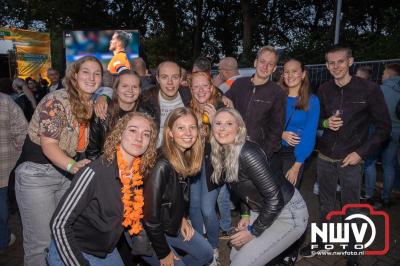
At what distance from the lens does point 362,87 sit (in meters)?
3.18

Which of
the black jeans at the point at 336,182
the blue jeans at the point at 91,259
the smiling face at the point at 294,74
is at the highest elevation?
the smiling face at the point at 294,74

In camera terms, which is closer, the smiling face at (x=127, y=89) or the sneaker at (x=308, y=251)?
the smiling face at (x=127, y=89)

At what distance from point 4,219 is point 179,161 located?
258cm

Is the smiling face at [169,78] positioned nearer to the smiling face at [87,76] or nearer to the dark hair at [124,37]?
the smiling face at [87,76]

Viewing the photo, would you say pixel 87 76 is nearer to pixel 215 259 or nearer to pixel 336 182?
pixel 215 259

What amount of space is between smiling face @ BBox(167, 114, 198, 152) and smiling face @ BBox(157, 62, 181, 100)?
0.89 m

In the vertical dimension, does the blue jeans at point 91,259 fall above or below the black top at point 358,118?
below

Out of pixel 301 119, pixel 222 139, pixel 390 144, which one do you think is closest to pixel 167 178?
pixel 222 139

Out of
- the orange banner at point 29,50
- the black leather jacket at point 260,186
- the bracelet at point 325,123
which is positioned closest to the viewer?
the black leather jacket at point 260,186

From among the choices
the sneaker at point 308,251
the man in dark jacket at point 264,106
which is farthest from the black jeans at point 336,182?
the man in dark jacket at point 264,106

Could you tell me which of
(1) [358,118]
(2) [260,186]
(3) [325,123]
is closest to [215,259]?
(2) [260,186]

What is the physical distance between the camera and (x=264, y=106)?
352 cm

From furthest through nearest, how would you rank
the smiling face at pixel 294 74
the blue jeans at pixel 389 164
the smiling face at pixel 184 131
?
the blue jeans at pixel 389 164 → the smiling face at pixel 294 74 → the smiling face at pixel 184 131

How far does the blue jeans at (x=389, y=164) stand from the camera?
5.00 meters
